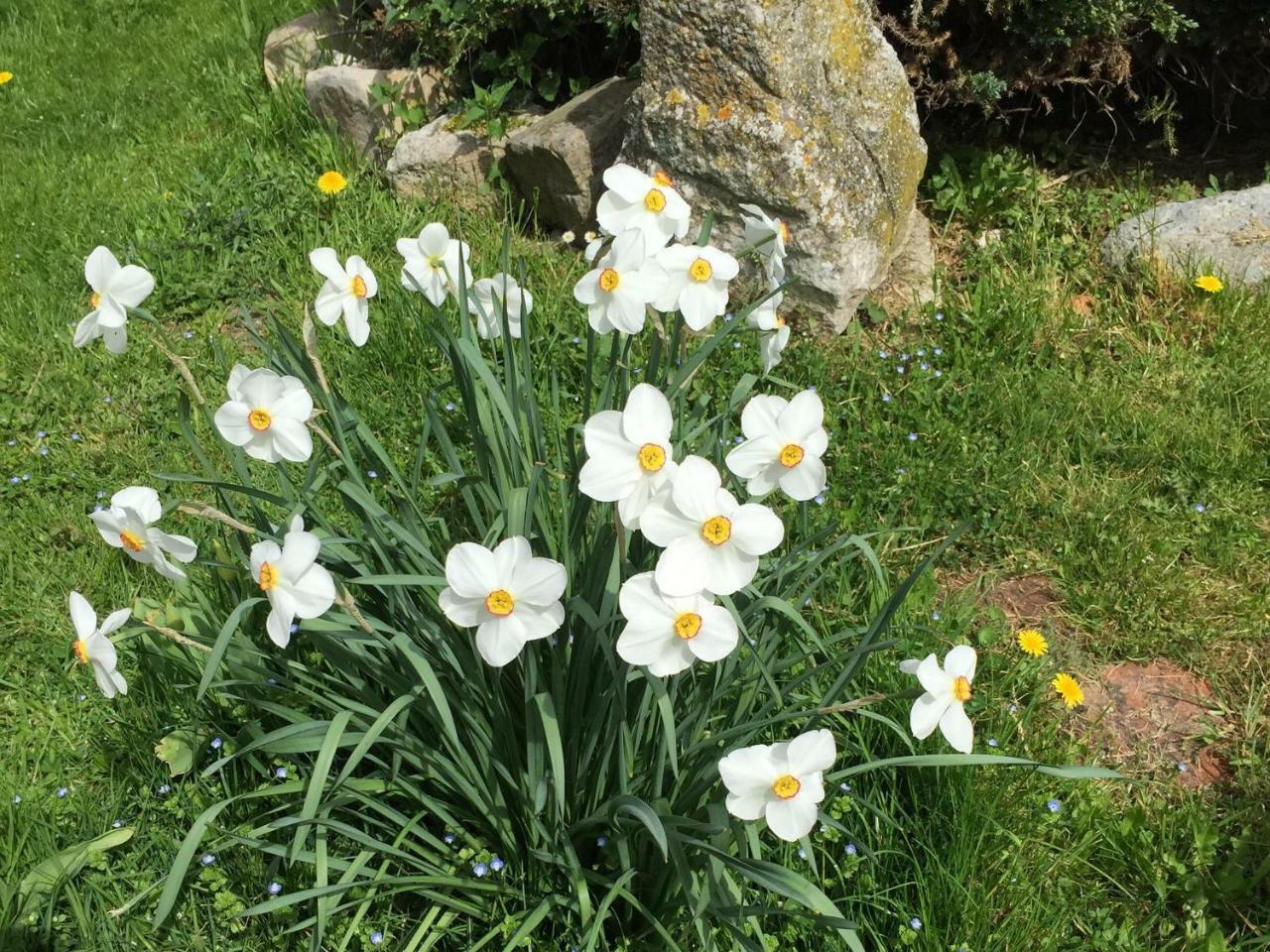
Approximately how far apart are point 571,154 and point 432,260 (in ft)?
6.12

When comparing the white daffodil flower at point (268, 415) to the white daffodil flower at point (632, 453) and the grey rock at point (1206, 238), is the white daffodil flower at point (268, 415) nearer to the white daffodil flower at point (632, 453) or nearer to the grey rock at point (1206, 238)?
the white daffodil flower at point (632, 453)

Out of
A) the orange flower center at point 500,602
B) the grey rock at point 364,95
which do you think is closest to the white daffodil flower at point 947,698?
the orange flower center at point 500,602

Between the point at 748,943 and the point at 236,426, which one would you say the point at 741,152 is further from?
the point at 748,943

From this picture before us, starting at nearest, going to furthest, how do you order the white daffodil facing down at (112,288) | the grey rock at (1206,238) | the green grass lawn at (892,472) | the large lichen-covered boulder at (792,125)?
the white daffodil facing down at (112,288)
the green grass lawn at (892,472)
the large lichen-covered boulder at (792,125)
the grey rock at (1206,238)

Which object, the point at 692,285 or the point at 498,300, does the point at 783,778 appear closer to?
the point at 692,285

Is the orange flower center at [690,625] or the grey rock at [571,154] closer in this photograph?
the orange flower center at [690,625]

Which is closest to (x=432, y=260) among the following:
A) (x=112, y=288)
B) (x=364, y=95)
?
(x=112, y=288)

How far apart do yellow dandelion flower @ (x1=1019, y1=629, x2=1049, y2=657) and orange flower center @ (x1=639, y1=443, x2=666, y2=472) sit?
4.49 ft

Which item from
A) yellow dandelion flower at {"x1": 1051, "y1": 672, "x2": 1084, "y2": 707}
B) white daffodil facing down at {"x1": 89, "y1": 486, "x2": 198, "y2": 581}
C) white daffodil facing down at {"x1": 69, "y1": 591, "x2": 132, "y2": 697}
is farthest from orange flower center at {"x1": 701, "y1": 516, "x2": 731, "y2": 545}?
yellow dandelion flower at {"x1": 1051, "y1": 672, "x2": 1084, "y2": 707}

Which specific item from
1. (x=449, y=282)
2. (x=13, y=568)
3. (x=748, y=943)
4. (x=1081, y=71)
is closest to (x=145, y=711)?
(x=13, y=568)

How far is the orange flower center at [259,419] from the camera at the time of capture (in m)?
1.55

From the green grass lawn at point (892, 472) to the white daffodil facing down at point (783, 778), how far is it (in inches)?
16.3

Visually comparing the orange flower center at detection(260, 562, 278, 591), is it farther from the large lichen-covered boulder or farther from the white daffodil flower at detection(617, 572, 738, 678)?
the large lichen-covered boulder

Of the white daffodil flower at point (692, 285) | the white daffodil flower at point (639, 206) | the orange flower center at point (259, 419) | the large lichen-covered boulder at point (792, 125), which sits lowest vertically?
the large lichen-covered boulder at point (792, 125)
